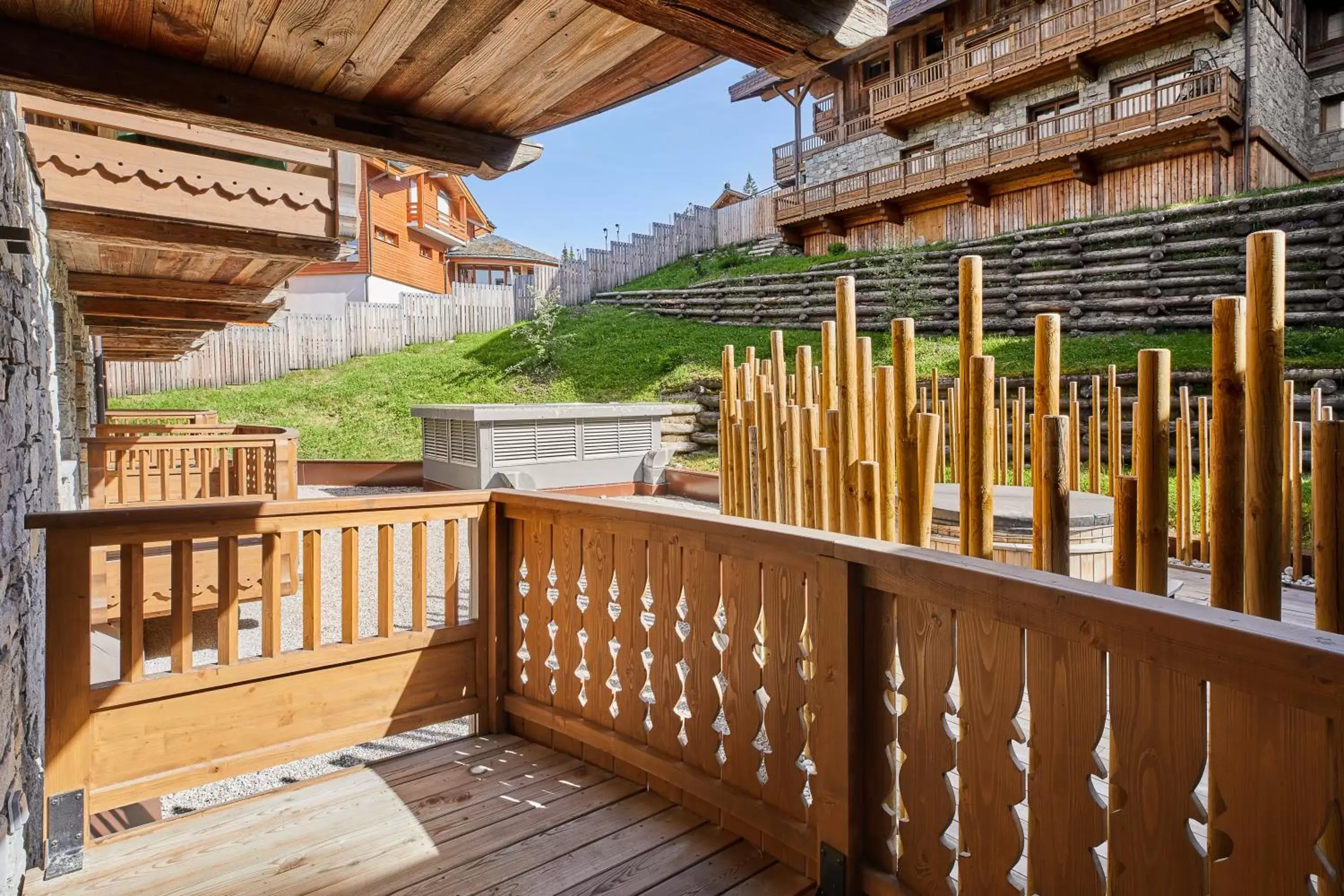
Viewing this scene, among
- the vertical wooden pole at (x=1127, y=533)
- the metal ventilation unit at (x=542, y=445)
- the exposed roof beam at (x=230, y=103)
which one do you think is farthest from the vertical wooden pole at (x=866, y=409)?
the metal ventilation unit at (x=542, y=445)

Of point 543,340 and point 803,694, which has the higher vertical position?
point 543,340

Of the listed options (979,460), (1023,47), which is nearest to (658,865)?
(979,460)

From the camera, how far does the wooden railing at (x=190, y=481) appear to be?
5.86 meters

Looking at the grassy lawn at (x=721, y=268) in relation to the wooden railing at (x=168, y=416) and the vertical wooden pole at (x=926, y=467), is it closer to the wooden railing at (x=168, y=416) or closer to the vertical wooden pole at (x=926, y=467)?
the wooden railing at (x=168, y=416)

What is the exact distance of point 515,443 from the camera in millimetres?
11305

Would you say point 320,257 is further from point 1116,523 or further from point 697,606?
point 1116,523

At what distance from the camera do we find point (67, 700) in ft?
7.68

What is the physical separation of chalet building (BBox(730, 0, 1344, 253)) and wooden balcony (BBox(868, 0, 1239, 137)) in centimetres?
4

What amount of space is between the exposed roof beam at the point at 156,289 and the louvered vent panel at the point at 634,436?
629cm

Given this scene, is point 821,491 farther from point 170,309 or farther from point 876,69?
point 876,69

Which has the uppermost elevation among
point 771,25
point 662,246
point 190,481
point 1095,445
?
Result: point 662,246

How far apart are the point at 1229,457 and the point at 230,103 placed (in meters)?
2.92

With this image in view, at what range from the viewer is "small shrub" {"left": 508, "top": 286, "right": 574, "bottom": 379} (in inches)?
670

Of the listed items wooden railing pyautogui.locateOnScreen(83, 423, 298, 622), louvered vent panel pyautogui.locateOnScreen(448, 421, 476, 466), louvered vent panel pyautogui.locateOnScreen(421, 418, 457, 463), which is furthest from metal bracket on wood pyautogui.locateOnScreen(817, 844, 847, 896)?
louvered vent panel pyautogui.locateOnScreen(421, 418, 457, 463)
